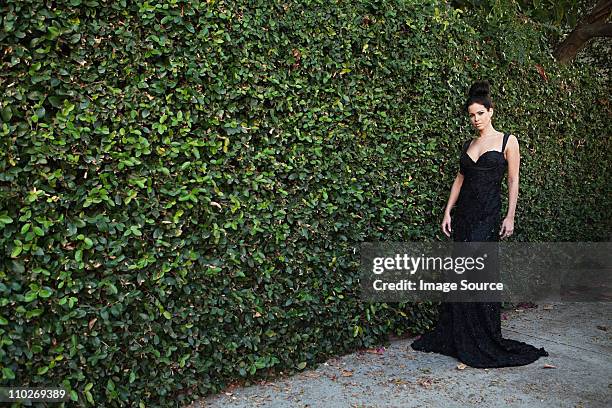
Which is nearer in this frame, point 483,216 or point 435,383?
point 435,383

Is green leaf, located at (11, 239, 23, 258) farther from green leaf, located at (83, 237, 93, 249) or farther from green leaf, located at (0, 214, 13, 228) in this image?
green leaf, located at (83, 237, 93, 249)

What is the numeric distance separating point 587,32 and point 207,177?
613cm

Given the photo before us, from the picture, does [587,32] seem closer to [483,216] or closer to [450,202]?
[450,202]

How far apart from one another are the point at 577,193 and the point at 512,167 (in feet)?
9.74

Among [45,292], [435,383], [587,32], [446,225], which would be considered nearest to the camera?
[45,292]

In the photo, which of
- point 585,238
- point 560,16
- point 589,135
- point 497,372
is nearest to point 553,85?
point 589,135

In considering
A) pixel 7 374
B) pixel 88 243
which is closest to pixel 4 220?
pixel 88 243

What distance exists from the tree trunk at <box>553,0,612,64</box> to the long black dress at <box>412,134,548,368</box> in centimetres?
368

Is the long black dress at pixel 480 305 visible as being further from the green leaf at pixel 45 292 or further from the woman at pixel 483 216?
the green leaf at pixel 45 292

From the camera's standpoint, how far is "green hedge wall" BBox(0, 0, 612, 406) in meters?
2.87

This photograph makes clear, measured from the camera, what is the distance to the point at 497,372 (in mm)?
3975

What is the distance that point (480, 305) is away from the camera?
428 centimetres

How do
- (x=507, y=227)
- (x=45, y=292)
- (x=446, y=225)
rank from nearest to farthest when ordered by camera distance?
1. (x=45, y=292)
2. (x=507, y=227)
3. (x=446, y=225)

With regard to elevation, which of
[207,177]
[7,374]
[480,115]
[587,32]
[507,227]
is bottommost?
[7,374]
